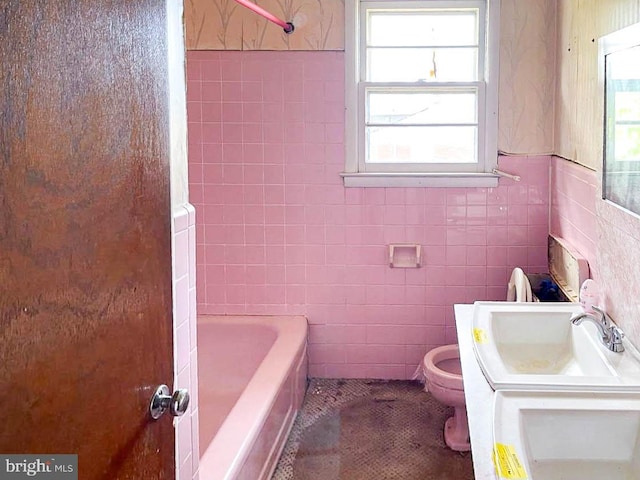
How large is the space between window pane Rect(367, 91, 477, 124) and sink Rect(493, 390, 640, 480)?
2.10 metres

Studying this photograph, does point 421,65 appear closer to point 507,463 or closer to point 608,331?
point 608,331

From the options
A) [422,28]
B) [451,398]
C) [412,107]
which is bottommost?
[451,398]

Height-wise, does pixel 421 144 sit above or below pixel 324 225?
above

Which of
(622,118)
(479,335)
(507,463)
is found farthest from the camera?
(479,335)

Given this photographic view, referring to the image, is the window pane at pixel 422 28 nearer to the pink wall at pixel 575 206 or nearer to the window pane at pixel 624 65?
the pink wall at pixel 575 206

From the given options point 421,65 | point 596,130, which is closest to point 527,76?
point 421,65

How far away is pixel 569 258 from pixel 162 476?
205cm

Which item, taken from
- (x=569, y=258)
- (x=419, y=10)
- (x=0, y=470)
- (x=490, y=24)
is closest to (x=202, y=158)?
(x=419, y=10)

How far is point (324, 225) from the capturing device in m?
3.53

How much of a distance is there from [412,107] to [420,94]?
0.07m

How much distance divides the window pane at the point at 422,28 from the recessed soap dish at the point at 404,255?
3.21ft

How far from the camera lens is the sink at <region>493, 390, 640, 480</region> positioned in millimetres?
1538

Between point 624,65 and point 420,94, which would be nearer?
point 624,65

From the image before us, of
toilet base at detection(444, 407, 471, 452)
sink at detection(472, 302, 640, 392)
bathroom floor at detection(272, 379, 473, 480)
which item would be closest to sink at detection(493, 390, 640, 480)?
sink at detection(472, 302, 640, 392)
